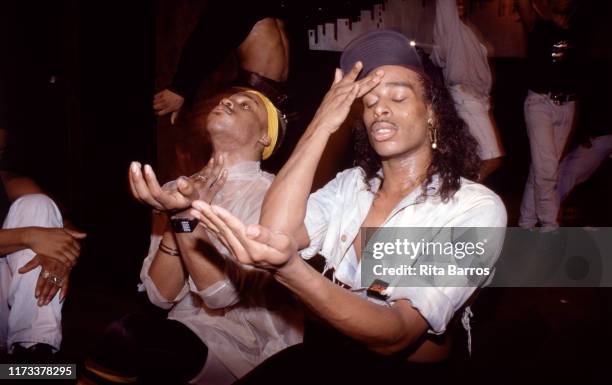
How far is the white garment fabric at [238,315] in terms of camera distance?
204 cm

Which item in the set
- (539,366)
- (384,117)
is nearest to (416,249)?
(384,117)

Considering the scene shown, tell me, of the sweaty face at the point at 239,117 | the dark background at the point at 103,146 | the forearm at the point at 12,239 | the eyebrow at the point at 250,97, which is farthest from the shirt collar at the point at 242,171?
the dark background at the point at 103,146

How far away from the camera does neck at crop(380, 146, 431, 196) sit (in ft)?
6.81

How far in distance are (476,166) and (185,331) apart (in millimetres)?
1531

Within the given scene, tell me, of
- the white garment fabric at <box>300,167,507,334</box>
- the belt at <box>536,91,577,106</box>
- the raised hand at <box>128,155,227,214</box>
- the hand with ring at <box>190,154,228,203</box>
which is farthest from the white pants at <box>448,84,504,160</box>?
the raised hand at <box>128,155,227,214</box>

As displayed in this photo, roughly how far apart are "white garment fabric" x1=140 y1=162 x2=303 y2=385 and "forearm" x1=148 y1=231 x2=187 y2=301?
0.10 feet

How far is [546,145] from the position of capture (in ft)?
15.6

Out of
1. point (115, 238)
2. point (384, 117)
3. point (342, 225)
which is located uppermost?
point (384, 117)

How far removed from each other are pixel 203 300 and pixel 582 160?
477 centimetres

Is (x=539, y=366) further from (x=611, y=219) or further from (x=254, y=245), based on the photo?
(x=611, y=219)

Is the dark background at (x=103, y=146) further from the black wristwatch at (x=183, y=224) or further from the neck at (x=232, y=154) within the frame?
the black wristwatch at (x=183, y=224)

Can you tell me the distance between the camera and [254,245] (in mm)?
1175

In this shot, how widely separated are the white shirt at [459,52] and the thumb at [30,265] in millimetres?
3463

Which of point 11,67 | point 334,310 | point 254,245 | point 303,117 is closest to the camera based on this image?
point 254,245
